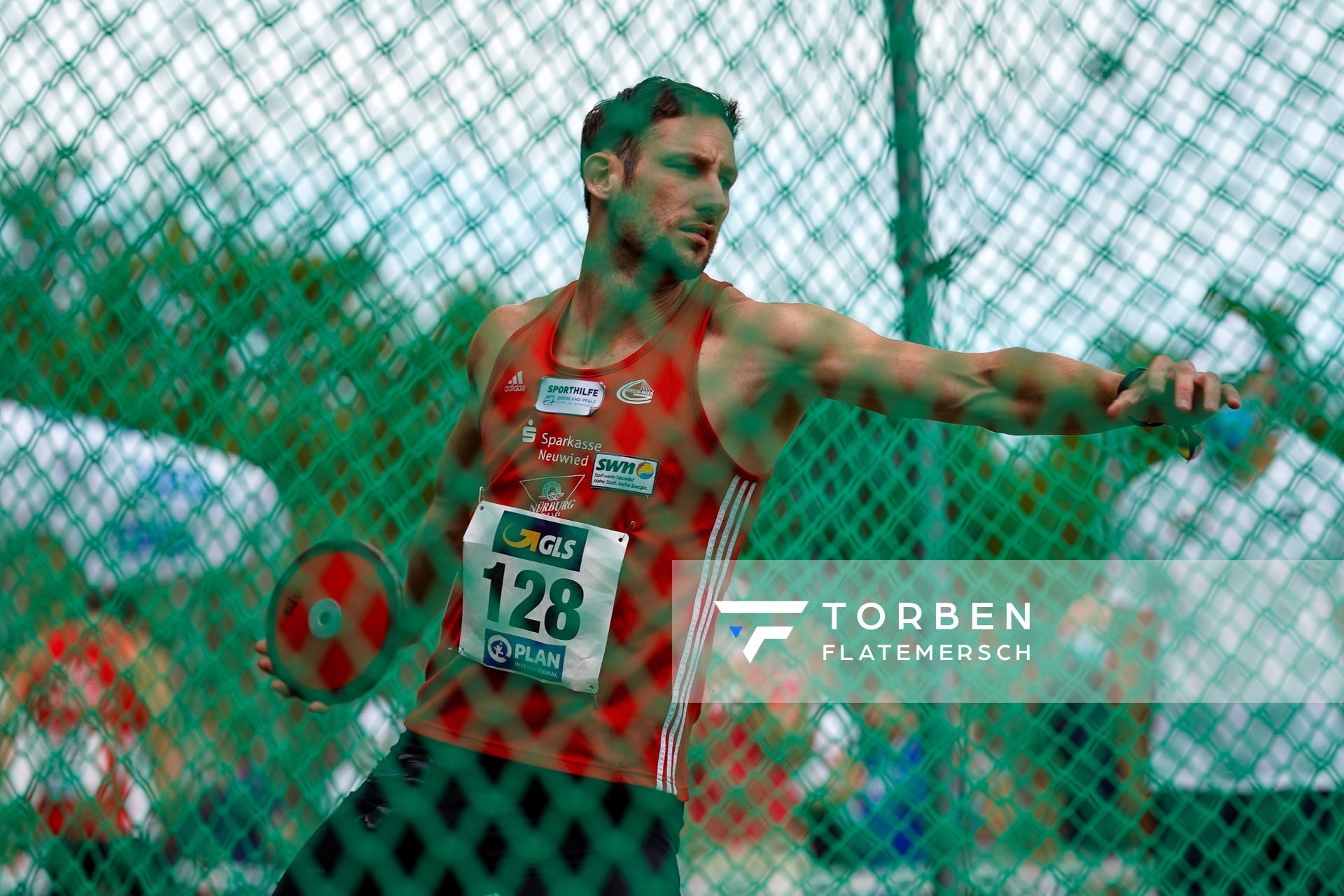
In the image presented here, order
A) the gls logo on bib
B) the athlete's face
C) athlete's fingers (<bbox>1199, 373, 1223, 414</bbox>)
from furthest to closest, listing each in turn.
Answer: the athlete's face
the gls logo on bib
athlete's fingers (<bbox>1199, 373, 1223, 414</bbox>)

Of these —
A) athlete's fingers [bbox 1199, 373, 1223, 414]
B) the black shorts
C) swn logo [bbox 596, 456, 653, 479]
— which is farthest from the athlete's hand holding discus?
the black shorts

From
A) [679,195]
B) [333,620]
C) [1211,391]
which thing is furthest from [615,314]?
[1211,391]

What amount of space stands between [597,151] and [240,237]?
1.16m

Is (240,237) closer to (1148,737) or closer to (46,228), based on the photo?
(46,228)

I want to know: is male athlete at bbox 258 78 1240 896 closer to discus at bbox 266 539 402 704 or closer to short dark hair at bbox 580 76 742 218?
short dark hair at bbox 580 76 742 218

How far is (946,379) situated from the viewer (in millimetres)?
2012

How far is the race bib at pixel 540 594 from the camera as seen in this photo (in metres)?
2.02

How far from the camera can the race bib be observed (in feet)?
6.63

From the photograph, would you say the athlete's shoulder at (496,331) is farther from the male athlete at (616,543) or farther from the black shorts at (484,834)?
the black shorts at (484,834)

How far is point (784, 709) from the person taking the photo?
13.4 ft

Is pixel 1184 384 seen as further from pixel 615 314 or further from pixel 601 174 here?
pixel 601 174

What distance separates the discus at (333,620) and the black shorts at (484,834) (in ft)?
0.79

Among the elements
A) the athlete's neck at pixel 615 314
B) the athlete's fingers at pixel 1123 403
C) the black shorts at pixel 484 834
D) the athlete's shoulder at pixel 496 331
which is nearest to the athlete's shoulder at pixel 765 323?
the athlete's neck at pixel 615 314

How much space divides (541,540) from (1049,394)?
926 mm
